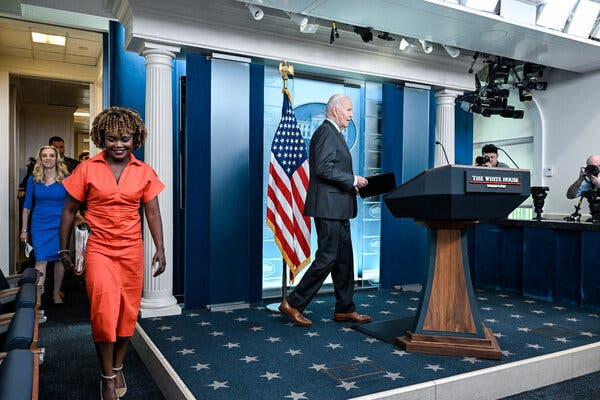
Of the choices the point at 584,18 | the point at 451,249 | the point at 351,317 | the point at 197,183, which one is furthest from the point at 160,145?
the point at 584,18

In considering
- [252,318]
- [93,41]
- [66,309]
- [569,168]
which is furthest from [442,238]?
[93,41]

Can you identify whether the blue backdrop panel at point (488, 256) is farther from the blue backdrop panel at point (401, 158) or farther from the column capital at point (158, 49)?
the column capital at point (158, 49)

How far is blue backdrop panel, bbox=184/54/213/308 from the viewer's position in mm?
4016

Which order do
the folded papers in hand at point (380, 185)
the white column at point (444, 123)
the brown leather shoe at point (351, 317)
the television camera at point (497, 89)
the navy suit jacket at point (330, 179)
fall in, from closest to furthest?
1. the folded papers in hand at point (380, 185)
2. the navy suit jacket at point (330, 179)
3. the brown leather shoe at point (351, 317)
4. the white column at point (444, 123)
5. the television camera at point (497, 89)

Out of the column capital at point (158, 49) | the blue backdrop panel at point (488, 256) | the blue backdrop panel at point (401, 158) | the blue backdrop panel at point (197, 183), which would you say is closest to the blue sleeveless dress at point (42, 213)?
the blue backdrop panel at point (197, 183)

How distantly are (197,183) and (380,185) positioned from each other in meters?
1.66

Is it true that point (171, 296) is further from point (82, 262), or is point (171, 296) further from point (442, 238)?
point (442, 238)

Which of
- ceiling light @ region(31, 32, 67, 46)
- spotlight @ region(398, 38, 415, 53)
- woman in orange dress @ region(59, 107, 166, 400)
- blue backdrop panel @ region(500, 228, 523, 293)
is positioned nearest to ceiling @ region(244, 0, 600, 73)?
spotlight @ region(398, 38, 415, 53)

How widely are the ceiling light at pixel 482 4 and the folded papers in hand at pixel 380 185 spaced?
189 cm

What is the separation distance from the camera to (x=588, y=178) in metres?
4.47

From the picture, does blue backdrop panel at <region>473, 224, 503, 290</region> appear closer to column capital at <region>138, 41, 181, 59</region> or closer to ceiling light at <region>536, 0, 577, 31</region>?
ceiling light at <region>536, 0, 577, 31</region>

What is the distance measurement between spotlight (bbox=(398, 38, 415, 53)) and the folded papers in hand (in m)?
1.96

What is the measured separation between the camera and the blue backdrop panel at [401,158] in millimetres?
5004

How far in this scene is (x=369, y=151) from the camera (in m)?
5.08
